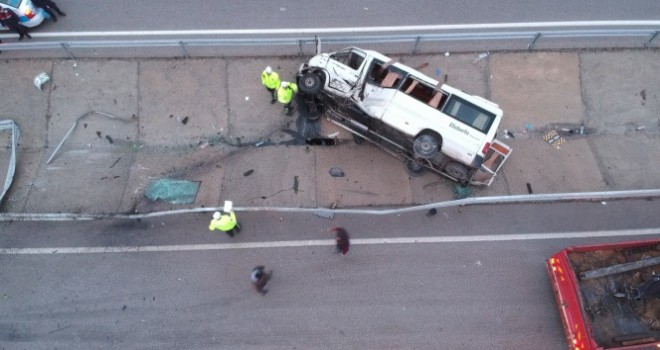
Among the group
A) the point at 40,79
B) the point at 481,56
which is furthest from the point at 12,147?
the point at 481,56

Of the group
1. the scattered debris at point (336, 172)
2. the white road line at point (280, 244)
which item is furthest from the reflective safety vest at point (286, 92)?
the white road line at point (280, 244)

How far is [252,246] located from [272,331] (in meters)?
1.86

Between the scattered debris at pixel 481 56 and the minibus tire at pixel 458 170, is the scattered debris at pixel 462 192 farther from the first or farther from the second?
the scattered debris at pixel 481 56

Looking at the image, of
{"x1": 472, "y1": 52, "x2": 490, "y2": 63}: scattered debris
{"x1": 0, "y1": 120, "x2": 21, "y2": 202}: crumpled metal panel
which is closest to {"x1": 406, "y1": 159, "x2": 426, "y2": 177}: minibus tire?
{"x1": 472, "y1": 52, "x2": 490, "y2": 63}: scattered debris

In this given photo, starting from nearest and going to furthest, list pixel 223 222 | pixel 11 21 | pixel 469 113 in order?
pixel 223 222
pixel 469 113
pixel 11 21

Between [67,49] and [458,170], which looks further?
[67,49]

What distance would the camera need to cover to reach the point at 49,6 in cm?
1123

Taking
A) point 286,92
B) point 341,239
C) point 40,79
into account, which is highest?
point 286,92

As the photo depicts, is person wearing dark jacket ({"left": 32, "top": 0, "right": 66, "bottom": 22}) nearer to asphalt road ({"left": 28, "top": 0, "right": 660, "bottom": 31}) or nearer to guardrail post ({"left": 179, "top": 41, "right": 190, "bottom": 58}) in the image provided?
asphalt road ({"left": 28, "top": 0, "right": 660, "bottom": 31})

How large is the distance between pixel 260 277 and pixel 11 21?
9.21 m

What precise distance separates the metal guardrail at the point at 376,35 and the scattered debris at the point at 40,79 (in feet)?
2.28

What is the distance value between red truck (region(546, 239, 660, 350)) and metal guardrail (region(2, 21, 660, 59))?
5.60m

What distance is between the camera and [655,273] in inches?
326

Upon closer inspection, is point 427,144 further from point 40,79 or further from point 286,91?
point 40,79
